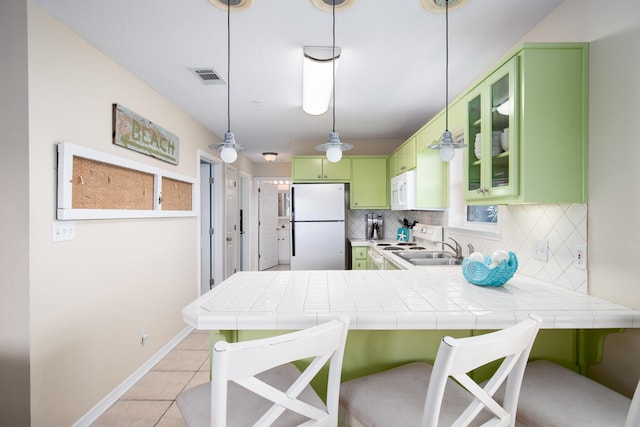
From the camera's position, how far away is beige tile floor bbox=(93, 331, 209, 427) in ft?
6.33

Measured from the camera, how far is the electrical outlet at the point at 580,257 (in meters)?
1.41

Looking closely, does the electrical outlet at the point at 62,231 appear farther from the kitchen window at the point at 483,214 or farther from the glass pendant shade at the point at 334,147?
the kitchen window at the point at 483,214

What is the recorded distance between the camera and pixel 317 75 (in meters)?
2.14

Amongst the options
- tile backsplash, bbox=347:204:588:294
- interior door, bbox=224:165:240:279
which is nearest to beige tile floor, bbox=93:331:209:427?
interior door, bbox=224:165:240:279

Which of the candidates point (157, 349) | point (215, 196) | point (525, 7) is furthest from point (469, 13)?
point (215, 196)

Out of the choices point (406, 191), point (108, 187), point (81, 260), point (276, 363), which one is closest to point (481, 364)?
point (276, 363)

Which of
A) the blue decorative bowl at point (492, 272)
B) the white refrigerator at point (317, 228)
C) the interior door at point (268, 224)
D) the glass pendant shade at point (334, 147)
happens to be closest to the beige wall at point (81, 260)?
the glass pendant shade at point (334, 147)

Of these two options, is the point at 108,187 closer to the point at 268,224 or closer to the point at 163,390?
the point at 163,390

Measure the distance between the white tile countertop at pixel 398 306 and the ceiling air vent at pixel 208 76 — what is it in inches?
61.7

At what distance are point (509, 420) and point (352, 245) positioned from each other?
10.2ft

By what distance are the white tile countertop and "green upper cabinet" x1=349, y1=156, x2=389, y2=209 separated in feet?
8.93

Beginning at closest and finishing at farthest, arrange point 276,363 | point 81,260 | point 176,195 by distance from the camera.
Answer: point 276,363 < point 81,260 < point 176,195

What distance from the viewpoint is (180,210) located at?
3.09 meters

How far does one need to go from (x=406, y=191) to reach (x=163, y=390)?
8.85 ft
